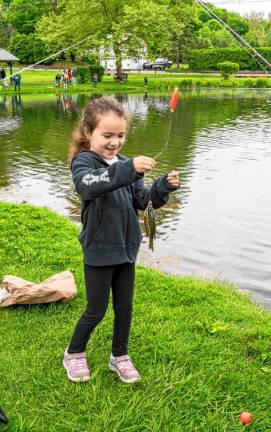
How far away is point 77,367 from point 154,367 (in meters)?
0.54

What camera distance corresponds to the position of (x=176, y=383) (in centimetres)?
321

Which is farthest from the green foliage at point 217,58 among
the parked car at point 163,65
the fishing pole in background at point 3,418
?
the fishing pole in background at point 3,418

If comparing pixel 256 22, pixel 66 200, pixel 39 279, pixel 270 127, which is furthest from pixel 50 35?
pixel 256 22

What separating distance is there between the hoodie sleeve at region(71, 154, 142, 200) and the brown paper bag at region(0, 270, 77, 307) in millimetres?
1647

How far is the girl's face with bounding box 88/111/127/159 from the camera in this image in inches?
114

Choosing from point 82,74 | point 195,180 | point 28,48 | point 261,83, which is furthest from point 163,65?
point 195,180

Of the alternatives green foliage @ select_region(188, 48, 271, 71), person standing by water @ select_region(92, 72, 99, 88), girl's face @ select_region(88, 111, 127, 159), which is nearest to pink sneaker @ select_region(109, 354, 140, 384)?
girl's face @ select_region(88, 111, 127, 159)

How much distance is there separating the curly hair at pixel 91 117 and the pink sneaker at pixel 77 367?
131cm

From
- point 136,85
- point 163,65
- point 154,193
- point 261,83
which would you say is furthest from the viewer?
point 163,65

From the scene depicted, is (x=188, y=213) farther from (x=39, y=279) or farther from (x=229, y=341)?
(x=229, y=341)

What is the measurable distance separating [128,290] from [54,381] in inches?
30.3

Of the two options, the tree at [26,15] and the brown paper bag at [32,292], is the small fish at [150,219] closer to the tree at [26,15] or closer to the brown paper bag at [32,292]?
the brown paper bag at [32,292]

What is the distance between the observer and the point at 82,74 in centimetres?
4519

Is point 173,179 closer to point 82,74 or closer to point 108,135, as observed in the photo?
point 108,135
